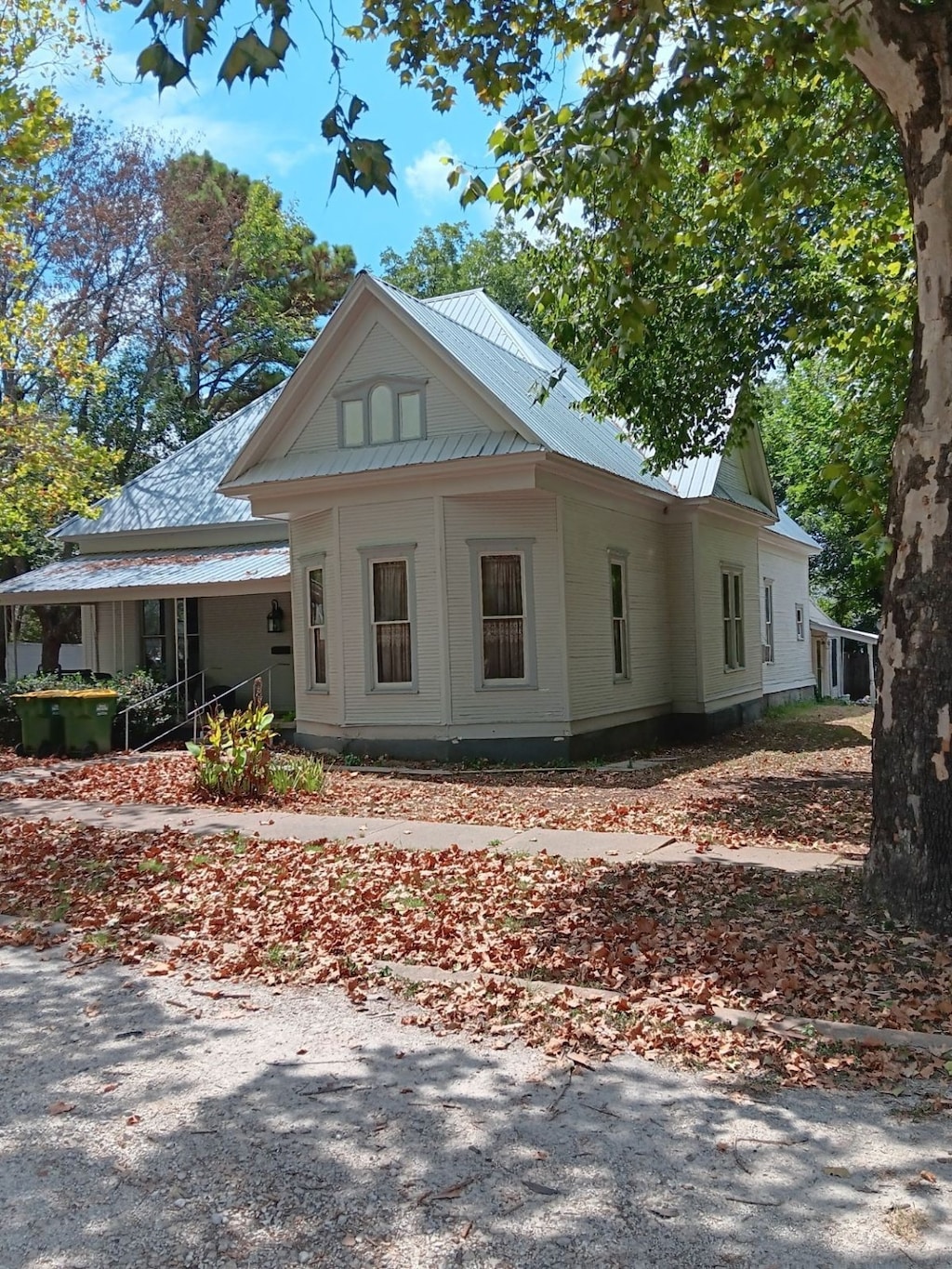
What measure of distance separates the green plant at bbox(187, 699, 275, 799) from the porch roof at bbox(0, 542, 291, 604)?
6.46 metres

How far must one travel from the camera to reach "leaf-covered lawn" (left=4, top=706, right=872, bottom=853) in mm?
9898

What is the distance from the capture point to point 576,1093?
4.30 metres

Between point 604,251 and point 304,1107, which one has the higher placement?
point 604,251

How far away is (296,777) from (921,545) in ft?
26.7

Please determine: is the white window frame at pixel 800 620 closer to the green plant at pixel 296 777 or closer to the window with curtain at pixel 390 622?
the window with curtain at pixel 390 622

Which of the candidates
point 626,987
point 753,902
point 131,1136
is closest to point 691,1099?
point 626,987

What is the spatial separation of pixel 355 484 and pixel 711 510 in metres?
7.58

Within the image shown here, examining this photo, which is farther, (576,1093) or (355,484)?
(355,484)

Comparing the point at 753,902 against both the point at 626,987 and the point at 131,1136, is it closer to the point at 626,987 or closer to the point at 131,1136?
the point at 626,987

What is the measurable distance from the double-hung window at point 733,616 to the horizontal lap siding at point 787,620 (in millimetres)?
2269

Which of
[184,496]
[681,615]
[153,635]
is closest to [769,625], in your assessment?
[681,615]

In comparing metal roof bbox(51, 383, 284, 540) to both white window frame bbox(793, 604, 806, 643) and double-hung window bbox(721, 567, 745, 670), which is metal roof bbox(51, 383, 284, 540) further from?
white window frame bbox(793, 604, 806, 643)

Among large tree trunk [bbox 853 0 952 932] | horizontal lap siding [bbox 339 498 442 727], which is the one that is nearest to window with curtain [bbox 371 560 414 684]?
horizontal lap siding [bbox 339 498 442 727]

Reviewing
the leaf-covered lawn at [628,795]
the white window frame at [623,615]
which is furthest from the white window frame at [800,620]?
the white window frame at [623,615]
